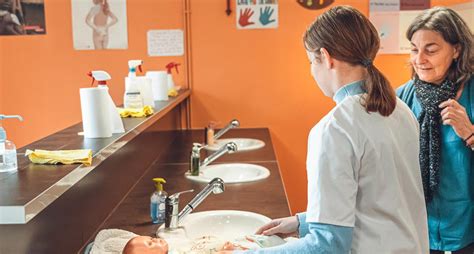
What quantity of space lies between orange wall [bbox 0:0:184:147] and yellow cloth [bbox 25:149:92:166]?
2495mm

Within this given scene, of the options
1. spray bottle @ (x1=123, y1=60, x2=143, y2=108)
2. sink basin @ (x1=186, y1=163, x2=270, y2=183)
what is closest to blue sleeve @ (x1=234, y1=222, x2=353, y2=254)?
spray bottle @ (x1=123, y1=60, x2=143, y2=108)

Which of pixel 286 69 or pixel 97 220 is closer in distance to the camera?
pixel 97 220

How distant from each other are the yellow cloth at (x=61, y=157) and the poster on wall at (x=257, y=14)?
2612mm

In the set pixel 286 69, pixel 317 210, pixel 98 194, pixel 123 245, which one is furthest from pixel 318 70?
pixel 286 69

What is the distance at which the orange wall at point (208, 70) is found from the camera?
387 cm

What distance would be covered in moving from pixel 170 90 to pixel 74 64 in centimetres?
94

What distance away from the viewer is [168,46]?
12.8 ft

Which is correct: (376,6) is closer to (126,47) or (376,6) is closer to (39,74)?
(126,47)

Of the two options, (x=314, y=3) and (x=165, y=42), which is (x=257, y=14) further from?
(x=165, y=42)

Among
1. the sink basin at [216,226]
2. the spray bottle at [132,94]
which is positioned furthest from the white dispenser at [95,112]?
the spray bottle at [132,94]

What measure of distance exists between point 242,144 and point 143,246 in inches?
87.1

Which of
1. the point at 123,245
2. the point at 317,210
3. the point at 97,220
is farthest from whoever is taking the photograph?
the point at 97,220

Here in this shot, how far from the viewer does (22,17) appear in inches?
151

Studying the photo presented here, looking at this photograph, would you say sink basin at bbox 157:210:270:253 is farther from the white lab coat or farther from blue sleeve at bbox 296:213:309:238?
the white lab coat
